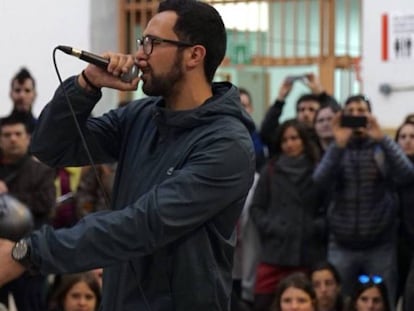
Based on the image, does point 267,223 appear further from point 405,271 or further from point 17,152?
point 17,152

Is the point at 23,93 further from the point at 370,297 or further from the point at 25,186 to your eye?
the point at 370,297

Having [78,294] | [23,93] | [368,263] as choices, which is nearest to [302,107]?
[368,263]

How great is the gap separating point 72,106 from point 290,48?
6017 millimetres

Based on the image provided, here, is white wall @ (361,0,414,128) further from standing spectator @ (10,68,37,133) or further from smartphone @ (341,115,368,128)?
standing spectator @ (10,68,37,133)

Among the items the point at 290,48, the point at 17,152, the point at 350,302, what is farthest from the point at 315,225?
the point at 290,48

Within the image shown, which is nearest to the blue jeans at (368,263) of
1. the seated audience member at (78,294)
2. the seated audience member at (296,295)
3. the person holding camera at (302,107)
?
the seated audience member at (296,295)

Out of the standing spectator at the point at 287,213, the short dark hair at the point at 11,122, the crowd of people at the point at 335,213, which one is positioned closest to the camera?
the crowd of people at the point at 335,213

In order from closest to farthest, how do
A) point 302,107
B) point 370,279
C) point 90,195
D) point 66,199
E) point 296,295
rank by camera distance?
point 296,295 < point 370,279 < point 90,195 < point 66,199 < point 302,107

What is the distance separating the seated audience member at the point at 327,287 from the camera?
5113 mm

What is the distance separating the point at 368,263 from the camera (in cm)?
523

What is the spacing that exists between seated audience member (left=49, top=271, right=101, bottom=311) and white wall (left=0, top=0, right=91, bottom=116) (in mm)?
2324

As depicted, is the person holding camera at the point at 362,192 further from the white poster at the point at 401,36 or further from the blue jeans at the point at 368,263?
the white poster at the point at 401,36

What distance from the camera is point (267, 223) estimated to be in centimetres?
553

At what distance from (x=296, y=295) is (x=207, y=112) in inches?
106
